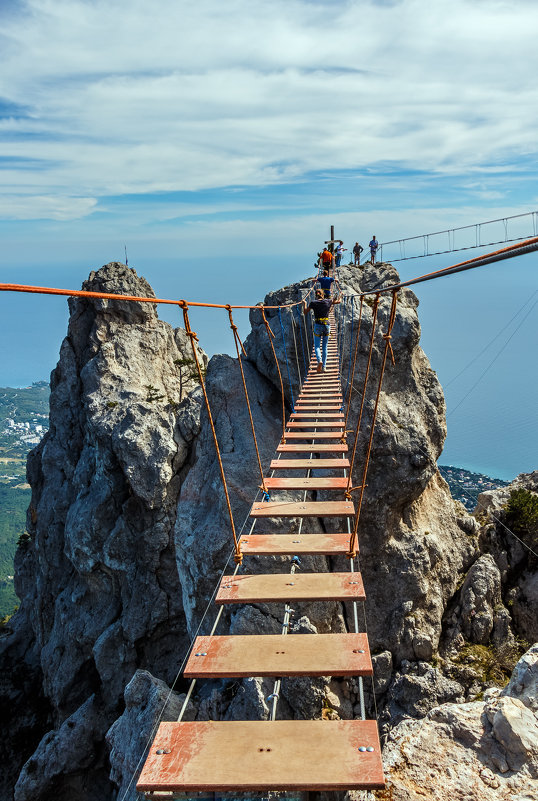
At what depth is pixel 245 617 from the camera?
13.4m

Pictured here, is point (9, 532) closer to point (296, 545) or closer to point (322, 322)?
point (322, 322)

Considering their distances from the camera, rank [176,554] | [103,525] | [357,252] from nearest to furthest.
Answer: [176,554], [103,525], [357,252]

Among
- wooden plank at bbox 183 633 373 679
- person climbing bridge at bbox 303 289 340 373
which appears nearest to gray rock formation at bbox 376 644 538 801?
wooden plank at bbox 183 633 373 679

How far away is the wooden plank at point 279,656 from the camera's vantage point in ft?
16.3

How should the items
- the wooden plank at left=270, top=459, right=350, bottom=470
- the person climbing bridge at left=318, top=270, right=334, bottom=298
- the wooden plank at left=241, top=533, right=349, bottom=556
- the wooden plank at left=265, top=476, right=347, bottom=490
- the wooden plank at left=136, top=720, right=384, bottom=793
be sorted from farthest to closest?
1. the person climbing bridge at left=318, top=270, right=334, bottom=298
2. the wooden plank at left=270, top=459, right=350, bottom=470
3. the wooden plank at left=265, top=476, right=347, bottom=490
4. the wooden plank at left=241, top=533, right=349, bottom=556
5. the wooden plank at left=136, top=720, right=384, bottom=793

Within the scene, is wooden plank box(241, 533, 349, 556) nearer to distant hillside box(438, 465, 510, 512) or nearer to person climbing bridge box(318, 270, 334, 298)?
person climbing bridge box(318, 270, 334, 298)

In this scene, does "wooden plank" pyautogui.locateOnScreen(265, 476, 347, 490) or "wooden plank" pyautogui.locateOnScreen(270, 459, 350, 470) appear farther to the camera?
"wooden plank" pyautogui.locateOnScreen(270, 459, 350, 470)

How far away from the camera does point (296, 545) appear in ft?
24.4

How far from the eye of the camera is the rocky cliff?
1452cm

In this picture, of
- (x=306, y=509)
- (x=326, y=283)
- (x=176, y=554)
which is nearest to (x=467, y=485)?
(x=326, y=283)

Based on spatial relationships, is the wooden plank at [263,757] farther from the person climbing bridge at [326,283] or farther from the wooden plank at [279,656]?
the person climbing bridge at [326,283]

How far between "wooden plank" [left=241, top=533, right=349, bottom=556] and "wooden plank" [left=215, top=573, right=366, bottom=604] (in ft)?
2.05

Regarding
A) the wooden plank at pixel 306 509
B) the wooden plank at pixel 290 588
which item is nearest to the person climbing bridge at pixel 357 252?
the wooden plank at pixel 306 509

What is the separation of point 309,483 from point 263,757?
18.2ft
